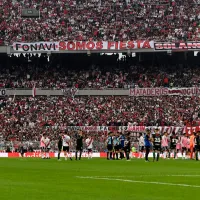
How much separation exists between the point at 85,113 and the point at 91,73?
8582 mm

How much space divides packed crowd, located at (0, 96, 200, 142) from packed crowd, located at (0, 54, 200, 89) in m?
2.52

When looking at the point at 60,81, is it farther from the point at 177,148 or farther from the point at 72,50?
the point at 177,148

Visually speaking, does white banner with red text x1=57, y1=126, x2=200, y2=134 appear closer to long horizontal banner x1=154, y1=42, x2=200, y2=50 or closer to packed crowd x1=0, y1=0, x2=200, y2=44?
long horizontal banner x1=154, y1=42, x2=200, y2=50

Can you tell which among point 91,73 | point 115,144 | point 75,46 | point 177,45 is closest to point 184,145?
point 115,144

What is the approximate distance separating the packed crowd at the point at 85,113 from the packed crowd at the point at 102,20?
717 centimetres

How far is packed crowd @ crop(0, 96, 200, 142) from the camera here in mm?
67000

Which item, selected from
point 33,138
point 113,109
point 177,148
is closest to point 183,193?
point 177,148

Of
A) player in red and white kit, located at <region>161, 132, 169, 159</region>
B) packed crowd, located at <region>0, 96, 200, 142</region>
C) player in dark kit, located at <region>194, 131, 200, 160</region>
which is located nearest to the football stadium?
packed crowd, located at <region>0, 96, 200, 142</region>

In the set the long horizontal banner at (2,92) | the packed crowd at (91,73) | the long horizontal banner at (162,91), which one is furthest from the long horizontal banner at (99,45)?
the long horizontal banner at (2,92)

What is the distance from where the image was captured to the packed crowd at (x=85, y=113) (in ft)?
220

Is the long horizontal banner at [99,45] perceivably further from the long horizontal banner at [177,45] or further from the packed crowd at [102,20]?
the packed crowd at [102,20]

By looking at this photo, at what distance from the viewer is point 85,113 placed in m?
70.8

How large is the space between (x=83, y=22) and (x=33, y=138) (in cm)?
1798

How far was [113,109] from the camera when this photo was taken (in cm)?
→ 7106
